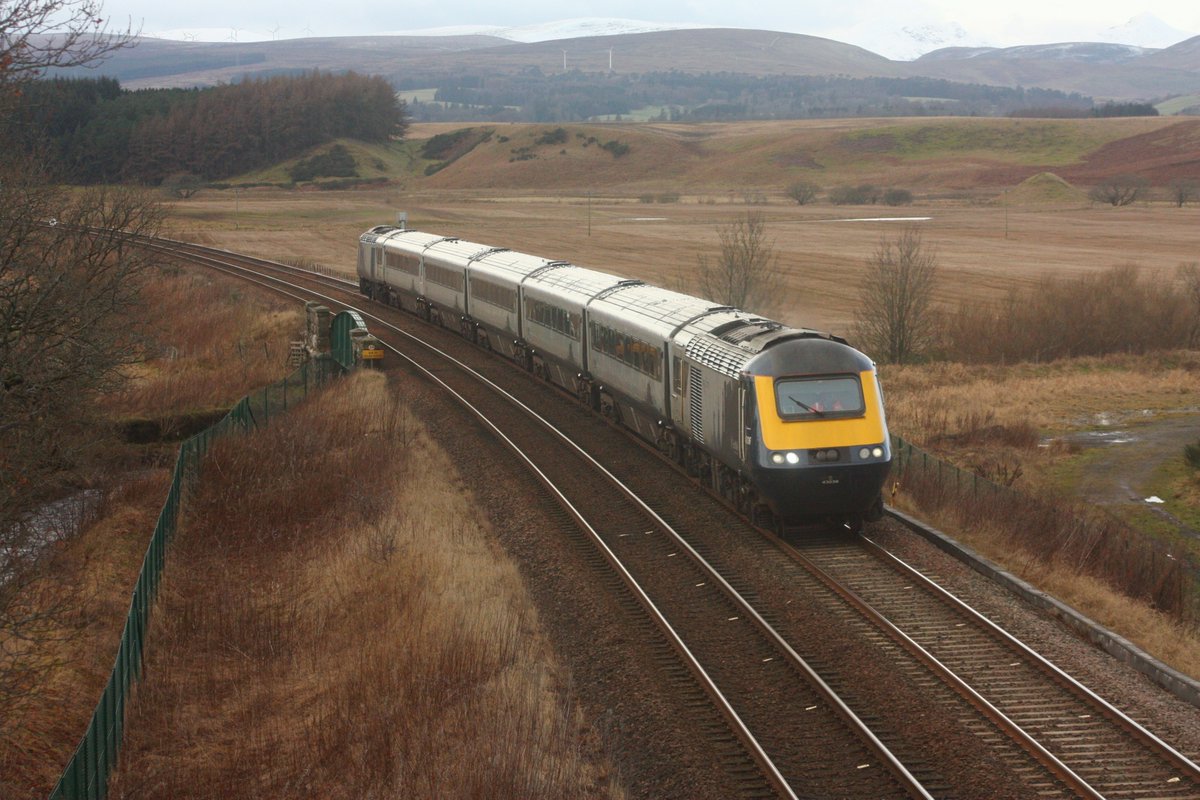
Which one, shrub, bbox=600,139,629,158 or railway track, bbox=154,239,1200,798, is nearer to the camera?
railway track, bbox=154,239,1200,798

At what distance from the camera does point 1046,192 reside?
134 meters

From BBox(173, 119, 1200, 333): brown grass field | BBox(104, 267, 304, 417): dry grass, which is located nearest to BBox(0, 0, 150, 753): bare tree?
BBox(104, 267, 304, 417): dry grass

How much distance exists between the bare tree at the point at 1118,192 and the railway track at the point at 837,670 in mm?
119974

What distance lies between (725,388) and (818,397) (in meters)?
1.83

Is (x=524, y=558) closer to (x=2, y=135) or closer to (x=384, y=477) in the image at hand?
(x=384, y=477)

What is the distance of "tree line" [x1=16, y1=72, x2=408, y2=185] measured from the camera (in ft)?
491

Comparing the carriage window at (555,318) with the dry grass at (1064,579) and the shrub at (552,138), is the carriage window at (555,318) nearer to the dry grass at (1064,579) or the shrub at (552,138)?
the dry grass at (1064,579)

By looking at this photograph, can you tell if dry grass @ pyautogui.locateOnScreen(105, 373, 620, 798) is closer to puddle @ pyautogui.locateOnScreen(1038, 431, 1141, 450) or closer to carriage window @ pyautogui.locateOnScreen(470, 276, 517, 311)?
carriage window @ pyautogui.locateOnScreen(470, 276, 517, 311)

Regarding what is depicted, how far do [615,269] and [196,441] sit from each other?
4890 centimetres

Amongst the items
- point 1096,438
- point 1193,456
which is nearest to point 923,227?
point 1096,438

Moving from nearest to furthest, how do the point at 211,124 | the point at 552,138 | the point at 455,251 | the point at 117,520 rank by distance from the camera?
the point at 117,520
the point at 455,251
the point at 211,124
the point at 552,138

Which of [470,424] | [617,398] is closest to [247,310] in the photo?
[470,424]

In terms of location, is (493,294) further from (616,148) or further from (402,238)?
(616,148)

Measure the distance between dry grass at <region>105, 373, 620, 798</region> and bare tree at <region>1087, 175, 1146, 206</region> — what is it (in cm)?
11967
